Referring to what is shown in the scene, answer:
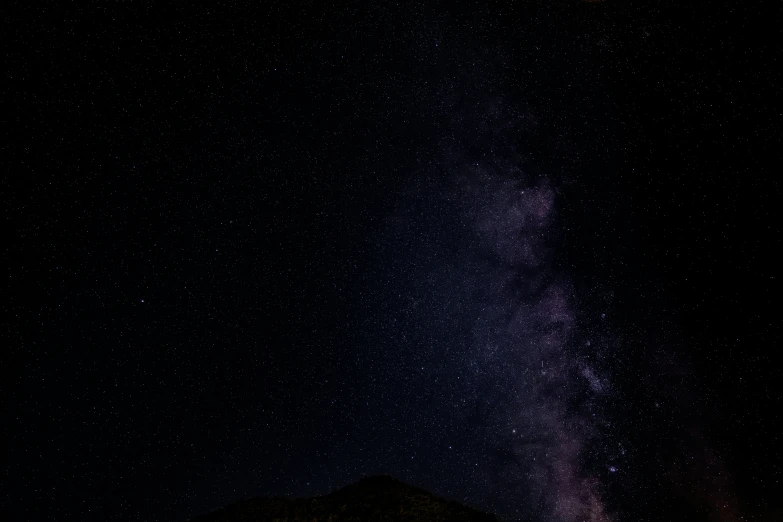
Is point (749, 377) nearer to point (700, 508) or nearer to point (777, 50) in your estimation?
point (700, 508)

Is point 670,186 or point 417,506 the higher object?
point 670,186

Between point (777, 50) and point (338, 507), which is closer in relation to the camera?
point (777, 50)

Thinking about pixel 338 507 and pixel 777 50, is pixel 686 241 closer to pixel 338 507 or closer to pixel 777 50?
pixel 777 50

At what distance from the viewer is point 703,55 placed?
41.4ft

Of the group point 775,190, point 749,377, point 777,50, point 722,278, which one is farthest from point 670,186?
point 749,377

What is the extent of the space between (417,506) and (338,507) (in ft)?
7.23

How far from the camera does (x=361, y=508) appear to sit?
12562 millimetres

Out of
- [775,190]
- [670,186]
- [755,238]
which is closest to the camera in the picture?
[775,190]

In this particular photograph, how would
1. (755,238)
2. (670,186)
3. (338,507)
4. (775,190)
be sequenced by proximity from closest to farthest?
1. (338,507)
2. (775,190)
3. (755,238)
4. (670,186)

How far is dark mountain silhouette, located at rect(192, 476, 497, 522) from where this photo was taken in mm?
12227

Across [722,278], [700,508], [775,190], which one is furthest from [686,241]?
[700,508]

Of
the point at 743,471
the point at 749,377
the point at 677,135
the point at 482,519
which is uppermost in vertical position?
the point at 677,135

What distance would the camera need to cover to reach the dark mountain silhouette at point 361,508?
481 inches

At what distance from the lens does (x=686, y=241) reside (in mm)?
15969
